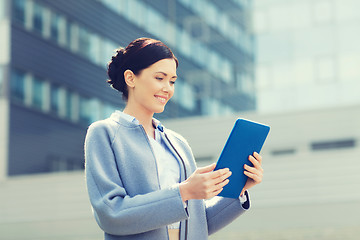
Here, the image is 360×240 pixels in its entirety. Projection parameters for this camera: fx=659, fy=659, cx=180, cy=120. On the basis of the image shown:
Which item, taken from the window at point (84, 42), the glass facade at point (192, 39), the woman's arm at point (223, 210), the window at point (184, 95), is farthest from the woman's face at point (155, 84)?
the window at point (84, 42)

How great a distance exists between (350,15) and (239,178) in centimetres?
1209

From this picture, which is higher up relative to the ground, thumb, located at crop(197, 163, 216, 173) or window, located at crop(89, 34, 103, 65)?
window, located at crop(89, 34, 103, 65)

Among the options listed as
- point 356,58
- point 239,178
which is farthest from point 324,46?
point 239,178

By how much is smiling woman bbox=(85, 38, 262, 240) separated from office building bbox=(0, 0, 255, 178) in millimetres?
11461

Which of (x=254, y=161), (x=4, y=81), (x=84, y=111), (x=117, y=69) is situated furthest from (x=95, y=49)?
(x=254, y=161)

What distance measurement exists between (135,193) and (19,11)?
13945mm

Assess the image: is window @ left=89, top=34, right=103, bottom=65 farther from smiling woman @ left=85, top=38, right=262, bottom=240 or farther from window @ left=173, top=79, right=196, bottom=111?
smiling woman @ left=85, top=38, right=262, bottom=240

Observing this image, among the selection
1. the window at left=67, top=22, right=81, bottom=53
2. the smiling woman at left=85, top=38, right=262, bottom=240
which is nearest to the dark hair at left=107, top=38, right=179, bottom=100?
the smiling woman at left=85, top=38, right=262, bottom=240

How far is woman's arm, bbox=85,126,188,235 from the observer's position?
196cm

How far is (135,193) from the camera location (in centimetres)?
209

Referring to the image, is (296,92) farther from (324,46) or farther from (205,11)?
(205,11)

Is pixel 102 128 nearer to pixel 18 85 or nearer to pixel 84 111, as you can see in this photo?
pixel 18 85

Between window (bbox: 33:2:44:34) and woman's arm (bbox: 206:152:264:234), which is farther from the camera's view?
window (bbox: 33:2:44:34)

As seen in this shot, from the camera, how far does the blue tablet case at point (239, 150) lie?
2.09m
